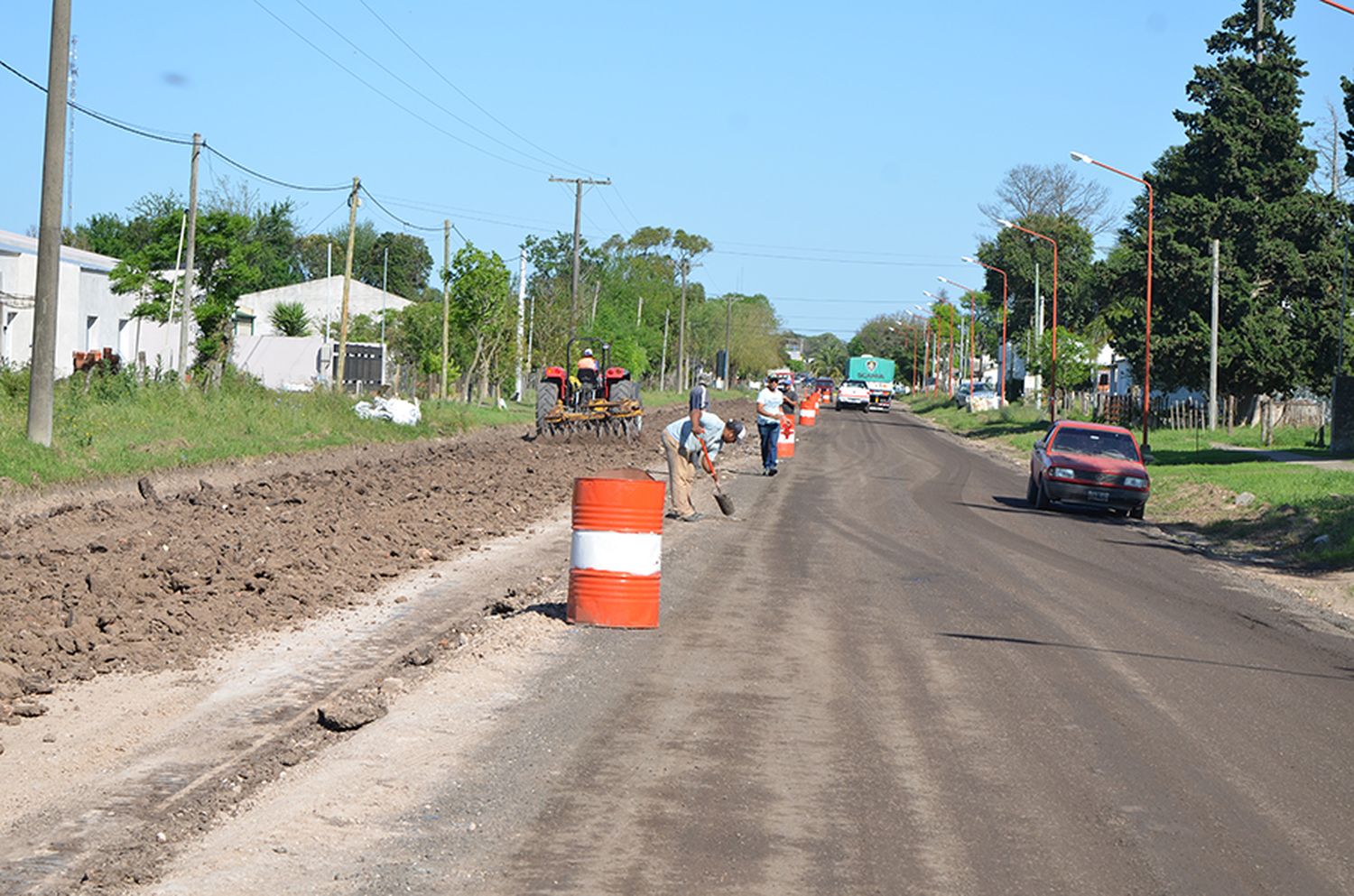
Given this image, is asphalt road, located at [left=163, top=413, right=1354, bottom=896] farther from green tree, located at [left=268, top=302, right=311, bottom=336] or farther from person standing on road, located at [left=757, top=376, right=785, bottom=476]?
green tree, located at [left=268, top=302, right=311, bottom=336]

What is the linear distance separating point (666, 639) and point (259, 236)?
102 meters

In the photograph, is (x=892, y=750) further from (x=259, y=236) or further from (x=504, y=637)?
(x=259, y=236)

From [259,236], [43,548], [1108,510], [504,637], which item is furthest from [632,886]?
[259,236]

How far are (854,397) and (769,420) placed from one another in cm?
5690

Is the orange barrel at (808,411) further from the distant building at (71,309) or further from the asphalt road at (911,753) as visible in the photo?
the asphalt road at (911,753)

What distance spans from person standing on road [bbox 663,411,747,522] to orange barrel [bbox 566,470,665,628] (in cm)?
740

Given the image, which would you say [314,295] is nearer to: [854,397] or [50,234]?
[854,397]

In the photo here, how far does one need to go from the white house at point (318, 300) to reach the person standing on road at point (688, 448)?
7019cm

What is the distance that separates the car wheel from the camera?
2562cm

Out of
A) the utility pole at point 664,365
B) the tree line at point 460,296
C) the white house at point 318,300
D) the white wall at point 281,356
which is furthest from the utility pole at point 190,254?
the utility pole at point 664,365

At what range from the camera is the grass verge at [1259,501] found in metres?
20.6

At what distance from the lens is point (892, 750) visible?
7.85m

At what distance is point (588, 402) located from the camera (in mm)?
33906

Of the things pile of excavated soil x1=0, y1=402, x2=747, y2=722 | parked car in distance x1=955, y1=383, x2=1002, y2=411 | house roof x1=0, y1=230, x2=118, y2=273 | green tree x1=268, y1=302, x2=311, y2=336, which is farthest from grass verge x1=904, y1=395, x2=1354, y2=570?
green tree x1=268, y1=302, x2=311, y2=336
